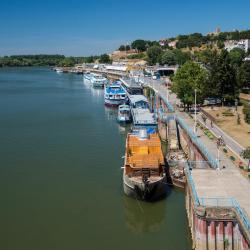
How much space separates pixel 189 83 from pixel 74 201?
33627 millimetres

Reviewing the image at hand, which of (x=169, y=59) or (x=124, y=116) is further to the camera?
(x=169, y=59)

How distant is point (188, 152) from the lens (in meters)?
44.4

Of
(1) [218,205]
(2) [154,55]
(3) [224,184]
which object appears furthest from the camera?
(2) [154,55]

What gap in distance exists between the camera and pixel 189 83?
63.2m

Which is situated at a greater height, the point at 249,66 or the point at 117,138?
the point at 249,66

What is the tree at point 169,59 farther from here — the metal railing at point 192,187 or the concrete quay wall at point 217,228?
the concrete quay wall at point 217,228

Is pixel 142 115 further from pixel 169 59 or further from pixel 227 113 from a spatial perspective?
pixel 169 59

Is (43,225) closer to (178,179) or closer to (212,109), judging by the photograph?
(178,179)

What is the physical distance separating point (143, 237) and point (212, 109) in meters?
34.8

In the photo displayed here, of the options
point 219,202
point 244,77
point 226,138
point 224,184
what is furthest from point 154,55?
point 219,202

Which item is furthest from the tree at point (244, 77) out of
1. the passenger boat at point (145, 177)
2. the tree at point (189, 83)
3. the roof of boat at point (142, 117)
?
the passenger boat at point (145, 177)

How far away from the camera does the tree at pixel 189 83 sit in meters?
61.9

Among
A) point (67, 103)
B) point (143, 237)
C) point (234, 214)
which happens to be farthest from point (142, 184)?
point (67, 103)

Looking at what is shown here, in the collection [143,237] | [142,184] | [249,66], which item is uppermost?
[249,66]
